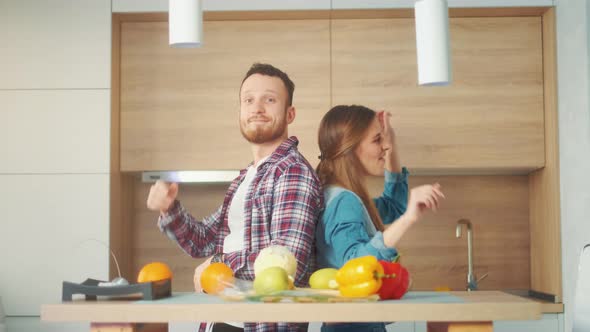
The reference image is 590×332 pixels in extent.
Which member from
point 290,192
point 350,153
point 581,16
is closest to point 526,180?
point 581,16

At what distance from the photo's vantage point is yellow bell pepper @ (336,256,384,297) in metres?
1.70

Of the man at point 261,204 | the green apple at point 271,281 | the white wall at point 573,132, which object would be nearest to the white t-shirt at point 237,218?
the man at point 261,204

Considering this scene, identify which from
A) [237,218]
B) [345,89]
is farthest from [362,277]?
[345,89]

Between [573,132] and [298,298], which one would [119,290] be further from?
[573,132]

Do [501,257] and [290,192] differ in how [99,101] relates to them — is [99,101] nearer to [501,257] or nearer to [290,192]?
[290,192]

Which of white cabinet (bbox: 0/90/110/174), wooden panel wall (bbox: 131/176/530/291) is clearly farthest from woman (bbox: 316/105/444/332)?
white cabinet (bbox: 0/90/110/174)

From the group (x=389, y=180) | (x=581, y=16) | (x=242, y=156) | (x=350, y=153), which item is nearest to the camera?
(x=350, y=153)

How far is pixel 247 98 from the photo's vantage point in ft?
7.77

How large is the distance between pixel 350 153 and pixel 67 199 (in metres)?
1.68

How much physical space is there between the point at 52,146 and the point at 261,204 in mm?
1730

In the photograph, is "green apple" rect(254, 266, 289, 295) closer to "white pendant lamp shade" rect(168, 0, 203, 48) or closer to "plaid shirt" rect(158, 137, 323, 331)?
"plaid shirt" rect(158, 137, 323, 331)

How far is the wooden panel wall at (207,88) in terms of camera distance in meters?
3.69

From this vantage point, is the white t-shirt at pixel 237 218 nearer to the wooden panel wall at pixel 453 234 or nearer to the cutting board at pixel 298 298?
the cutting board at pixel 298 298

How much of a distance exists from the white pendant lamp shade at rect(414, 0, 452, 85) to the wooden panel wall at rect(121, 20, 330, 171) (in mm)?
1741
